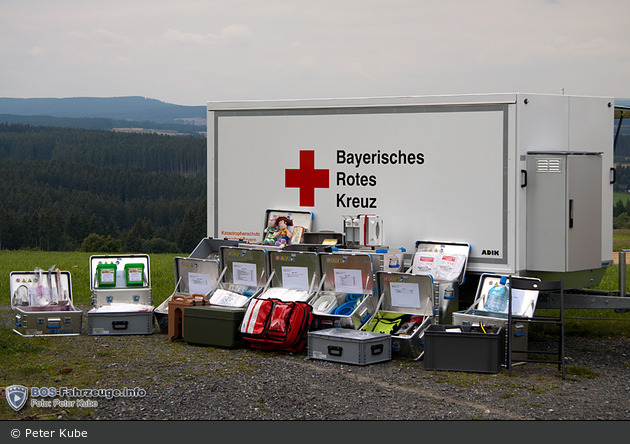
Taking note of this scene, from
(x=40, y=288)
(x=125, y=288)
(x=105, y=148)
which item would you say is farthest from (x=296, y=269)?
(x=105, y=148)

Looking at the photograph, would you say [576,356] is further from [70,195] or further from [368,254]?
[70,195]

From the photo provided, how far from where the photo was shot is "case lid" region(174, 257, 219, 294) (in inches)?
337

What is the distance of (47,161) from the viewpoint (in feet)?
278

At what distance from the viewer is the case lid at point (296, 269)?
784 centimetres

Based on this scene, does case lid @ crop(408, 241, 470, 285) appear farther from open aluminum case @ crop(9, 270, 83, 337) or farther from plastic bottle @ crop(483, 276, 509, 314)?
open aluminum case @ crop(9, 270, 83, 337)

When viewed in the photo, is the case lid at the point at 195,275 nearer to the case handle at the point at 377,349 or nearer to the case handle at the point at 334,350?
the case handle at the point at 334,350

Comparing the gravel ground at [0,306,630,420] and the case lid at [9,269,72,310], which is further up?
the case lid at [9,269,72,310]

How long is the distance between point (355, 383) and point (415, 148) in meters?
3.08

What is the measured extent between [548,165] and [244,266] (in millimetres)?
3628

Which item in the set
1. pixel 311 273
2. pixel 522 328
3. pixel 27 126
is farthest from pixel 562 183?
pixel 27 126

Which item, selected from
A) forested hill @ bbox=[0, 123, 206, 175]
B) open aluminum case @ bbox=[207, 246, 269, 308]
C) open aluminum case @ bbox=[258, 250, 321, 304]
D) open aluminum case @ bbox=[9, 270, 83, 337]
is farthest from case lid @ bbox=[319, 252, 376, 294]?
forested hill @ bbox=[0, 123, 206, 175]

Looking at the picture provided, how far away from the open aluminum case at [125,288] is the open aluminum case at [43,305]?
0.31m
